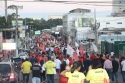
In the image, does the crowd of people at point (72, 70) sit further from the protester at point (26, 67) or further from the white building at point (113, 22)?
the white building at point (113, 22)

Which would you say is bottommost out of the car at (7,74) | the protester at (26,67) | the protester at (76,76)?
the protester at (26,67)

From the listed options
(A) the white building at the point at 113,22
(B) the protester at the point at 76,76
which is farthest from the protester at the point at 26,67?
(A) the white building at the point at 113,22

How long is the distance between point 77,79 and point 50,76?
789 centimetres

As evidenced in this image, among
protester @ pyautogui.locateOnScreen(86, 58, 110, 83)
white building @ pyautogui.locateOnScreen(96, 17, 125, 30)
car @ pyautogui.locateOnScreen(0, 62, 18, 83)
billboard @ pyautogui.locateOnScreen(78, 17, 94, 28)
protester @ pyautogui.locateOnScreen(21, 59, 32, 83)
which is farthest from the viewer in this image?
billboard @ pyautogui.locateOnScreen(78, 17, 94, 28)

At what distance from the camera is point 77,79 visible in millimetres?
7562

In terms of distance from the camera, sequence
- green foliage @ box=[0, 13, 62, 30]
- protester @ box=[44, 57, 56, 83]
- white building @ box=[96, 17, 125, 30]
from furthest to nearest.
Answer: white building @ box=[96, 17, 125, 30], green foliage @ box=[0, 13, 62, 30], protester @ box=[44, 57, 56, 83]

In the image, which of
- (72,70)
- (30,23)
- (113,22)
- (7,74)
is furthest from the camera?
(30,23)

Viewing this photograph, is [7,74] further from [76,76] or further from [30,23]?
[30,23]

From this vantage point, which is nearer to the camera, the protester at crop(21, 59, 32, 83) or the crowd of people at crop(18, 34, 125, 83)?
the crowd of people at crop(18, 34, 125, 83)

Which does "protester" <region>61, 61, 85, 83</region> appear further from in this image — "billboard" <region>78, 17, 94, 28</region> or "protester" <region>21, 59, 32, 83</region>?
"billboard" <region>78, 17, 94, 28</region>

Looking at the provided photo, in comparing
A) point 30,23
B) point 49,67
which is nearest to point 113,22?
point 30,23

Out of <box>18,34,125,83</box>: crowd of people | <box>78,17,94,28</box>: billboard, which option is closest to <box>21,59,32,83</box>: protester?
<box>18,34,125,83</box>: crowd of people

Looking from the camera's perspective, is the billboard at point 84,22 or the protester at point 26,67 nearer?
the protester at point 26,67

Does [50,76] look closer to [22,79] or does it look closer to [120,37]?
[22,79]
